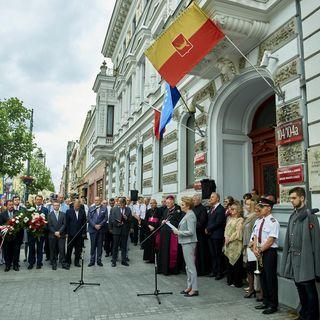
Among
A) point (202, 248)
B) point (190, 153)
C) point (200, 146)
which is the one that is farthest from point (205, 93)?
point (202, 248)

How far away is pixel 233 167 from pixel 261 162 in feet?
2.74

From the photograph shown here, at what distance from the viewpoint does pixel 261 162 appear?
9.84m

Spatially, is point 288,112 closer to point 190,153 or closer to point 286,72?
point 286,72

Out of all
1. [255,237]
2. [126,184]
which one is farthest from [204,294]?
[126,184]

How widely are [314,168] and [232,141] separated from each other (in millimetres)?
4209

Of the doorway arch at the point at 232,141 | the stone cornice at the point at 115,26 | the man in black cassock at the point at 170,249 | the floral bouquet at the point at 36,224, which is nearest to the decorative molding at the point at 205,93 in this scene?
the doorway arch at the point at 232,141

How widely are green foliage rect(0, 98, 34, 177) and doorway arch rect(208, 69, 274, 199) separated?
1698 centimetres

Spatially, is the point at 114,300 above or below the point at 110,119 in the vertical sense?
below

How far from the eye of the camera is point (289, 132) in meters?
6.95

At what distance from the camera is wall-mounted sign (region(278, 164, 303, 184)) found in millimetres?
6613

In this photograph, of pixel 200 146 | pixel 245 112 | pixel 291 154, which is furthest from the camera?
pixel 200 146

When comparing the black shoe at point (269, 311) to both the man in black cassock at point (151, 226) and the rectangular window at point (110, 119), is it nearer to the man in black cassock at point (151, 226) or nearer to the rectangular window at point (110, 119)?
the man in black cassock at point (151, 226)

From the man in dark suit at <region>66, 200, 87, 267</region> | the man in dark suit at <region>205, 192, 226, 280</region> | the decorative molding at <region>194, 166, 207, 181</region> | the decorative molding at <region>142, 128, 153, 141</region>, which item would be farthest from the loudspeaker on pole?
the decorative molding at <region>142, 128, 153, 141</region>

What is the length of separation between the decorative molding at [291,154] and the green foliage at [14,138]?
1997 cm
